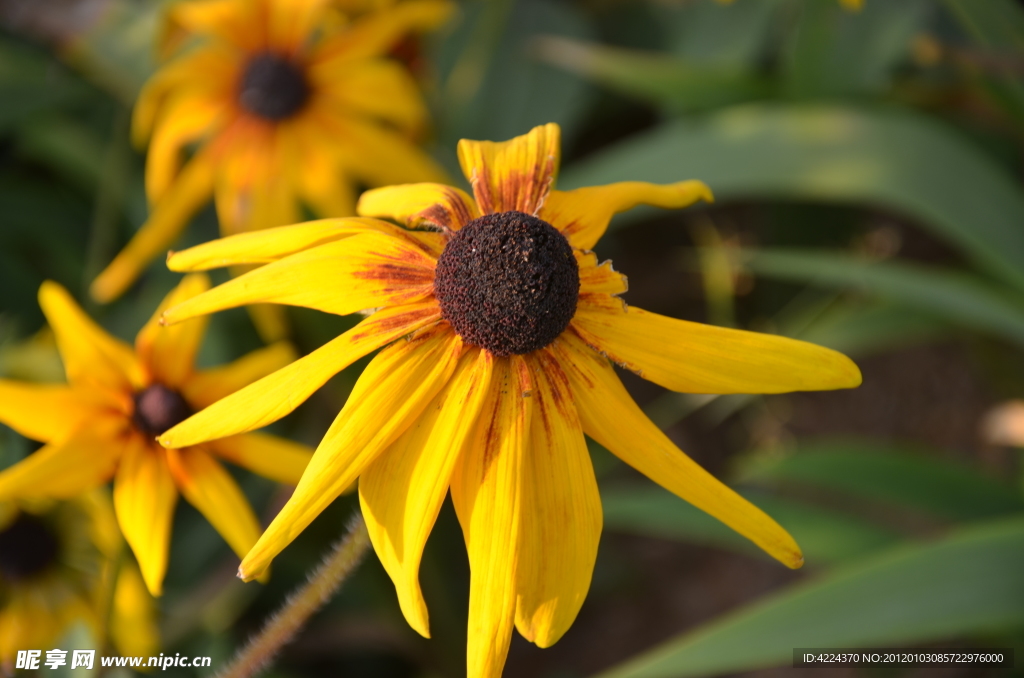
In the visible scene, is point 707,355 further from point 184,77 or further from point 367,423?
point 184,77

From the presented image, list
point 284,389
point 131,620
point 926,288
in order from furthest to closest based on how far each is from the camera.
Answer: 1. point 926,288
2. point 131,620
3. point 284,389

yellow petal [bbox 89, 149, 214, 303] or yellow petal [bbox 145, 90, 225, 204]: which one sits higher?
yellow petal [bbox 145, 90, 225, 204]

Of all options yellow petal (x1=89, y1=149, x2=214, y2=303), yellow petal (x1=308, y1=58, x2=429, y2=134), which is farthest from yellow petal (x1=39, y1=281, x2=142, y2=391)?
yellow petal (x1=308, y1=58, x2=429, y2=134)

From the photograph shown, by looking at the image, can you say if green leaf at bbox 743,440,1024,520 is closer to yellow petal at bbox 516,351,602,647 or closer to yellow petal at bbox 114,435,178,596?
yellow petal at bbox 516,351,602,647

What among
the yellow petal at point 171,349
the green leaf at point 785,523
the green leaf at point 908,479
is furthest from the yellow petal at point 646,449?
the green leaf at point 908,479

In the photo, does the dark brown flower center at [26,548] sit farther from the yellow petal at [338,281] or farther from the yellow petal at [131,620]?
the yellow petal at [338,281]

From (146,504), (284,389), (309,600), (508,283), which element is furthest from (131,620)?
(508,283)

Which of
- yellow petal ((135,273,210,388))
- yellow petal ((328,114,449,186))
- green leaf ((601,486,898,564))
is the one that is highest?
yellow petal ((328,114,449,186))
